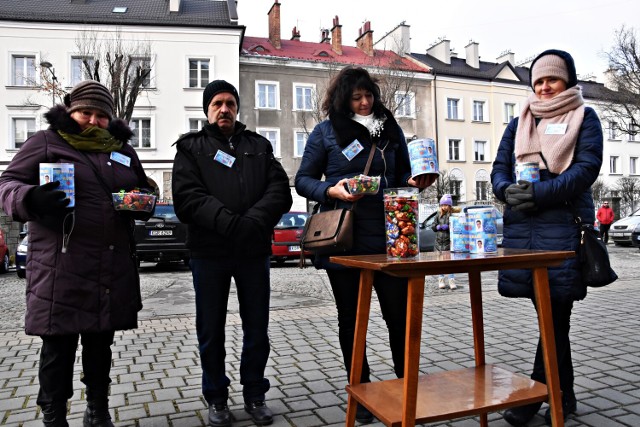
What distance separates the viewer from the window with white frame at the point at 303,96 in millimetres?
32750

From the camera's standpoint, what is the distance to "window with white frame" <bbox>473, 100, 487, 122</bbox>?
39.2m

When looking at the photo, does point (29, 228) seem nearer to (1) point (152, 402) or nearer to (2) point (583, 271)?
(1) point (152, 402)

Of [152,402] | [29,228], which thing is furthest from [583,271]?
[29,228]

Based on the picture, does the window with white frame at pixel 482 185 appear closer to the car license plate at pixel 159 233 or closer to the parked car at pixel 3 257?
the car license plate at pixel 159 233

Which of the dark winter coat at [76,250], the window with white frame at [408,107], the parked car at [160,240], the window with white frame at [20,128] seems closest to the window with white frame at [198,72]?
the window with white frame at [20,128]

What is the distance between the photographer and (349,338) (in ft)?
11.4

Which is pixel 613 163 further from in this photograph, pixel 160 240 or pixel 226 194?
pixel 226 194

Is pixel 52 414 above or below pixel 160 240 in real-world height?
below

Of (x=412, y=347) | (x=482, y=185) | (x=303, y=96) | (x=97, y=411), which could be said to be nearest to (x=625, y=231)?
(x=482, y=185)

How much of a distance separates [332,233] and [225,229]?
0.64 metres

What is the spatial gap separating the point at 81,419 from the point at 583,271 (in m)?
3.20

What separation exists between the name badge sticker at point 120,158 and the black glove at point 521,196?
7.53 feet

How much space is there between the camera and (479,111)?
3938 centimetres

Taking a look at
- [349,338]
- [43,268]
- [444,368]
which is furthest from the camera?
[444,368]
